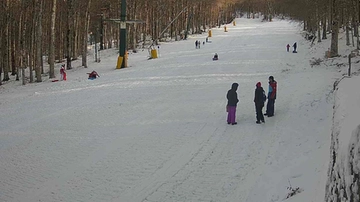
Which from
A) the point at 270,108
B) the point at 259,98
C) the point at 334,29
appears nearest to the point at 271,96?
the point at 270,108

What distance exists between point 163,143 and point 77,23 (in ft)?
103

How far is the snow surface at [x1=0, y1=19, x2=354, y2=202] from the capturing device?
8070 millimetres

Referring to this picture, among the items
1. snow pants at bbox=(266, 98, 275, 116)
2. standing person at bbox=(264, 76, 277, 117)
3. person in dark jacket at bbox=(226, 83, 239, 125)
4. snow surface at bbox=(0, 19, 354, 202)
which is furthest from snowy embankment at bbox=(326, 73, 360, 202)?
snow pants at bbox=(266, 98, 275, 116)

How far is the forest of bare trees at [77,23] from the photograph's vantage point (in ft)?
85.7

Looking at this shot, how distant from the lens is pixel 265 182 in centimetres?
802

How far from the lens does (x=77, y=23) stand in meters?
39.2

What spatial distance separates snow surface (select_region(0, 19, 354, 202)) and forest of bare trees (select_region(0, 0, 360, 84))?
7144 mm

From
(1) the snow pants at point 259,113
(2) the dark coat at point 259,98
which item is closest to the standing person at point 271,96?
(2) the dark coat at point 259,98

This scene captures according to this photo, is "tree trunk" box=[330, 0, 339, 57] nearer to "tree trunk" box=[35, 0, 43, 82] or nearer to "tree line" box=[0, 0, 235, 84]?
"tree line" box=[0, 0, 235, 84]

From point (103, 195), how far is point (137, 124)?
5433 millimetres

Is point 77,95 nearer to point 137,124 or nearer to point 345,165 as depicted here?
point 137,124

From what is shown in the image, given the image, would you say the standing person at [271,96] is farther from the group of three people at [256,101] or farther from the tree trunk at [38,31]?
the tree trunk at [38,31]

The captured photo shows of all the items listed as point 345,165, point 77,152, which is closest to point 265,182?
point 345,165

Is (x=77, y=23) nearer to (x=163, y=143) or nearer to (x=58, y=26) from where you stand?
(x=58, y=26)
